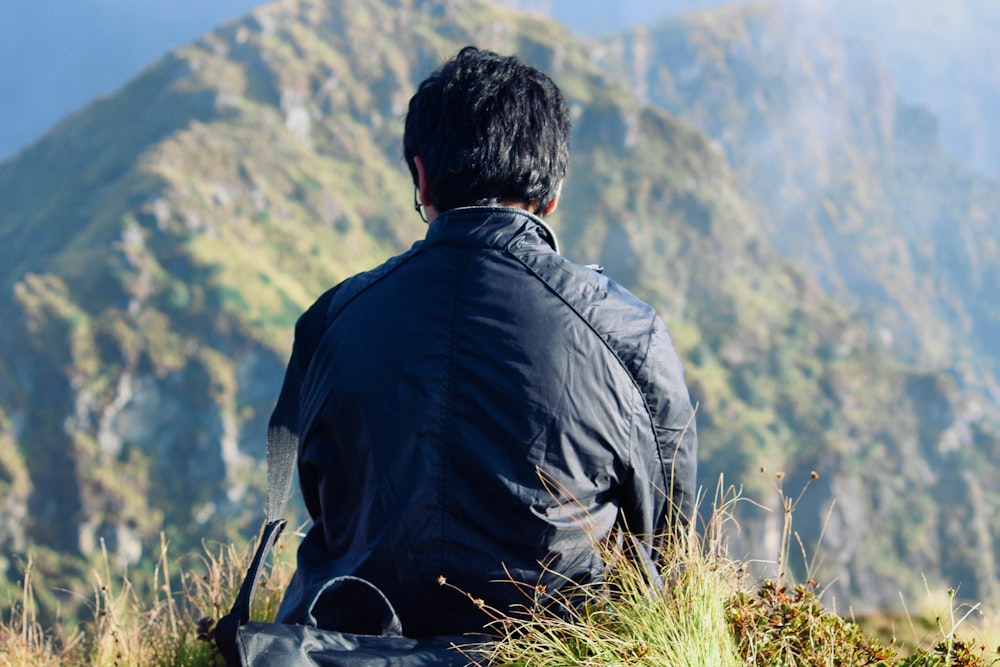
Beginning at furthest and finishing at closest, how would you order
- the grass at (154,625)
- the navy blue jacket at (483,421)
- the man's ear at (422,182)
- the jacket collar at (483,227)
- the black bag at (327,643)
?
the grass at (154,625) < the man's ear at (422,182) < the jacket collar at (483,227) < the navy blue jacket at (483,421) < the black bag at (327,643)

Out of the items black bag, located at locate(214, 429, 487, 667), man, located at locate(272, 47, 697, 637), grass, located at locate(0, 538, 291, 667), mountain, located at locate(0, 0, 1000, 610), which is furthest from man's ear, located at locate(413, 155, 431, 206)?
mountain, located at locate(0, 0, 1000, 610)

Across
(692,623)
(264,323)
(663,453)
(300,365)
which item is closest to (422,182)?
(300,365)

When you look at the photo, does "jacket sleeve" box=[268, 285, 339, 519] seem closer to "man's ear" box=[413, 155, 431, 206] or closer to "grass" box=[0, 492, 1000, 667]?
"man's ear" box=[413, 155, 431, 206]

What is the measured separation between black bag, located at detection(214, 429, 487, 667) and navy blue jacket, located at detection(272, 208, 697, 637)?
7 cm

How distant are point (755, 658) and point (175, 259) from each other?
148 m

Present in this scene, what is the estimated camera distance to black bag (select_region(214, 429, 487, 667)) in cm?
202

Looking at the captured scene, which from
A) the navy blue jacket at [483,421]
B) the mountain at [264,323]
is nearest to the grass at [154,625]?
the navy blue jacket at [483,421]

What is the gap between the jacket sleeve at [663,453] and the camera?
2.34 m

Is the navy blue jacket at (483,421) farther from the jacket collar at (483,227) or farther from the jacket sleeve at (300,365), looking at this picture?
the jacket sleeve at (300,365)

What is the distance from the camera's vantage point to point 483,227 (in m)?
2.43

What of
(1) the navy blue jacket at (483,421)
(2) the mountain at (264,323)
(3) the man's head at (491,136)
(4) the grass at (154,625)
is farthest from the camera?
(2) the mountain at (264,323)

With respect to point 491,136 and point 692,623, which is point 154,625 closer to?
point 692,623

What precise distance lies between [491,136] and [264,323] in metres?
139

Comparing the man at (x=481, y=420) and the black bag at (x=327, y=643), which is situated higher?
the man at (x=481, y=420)
